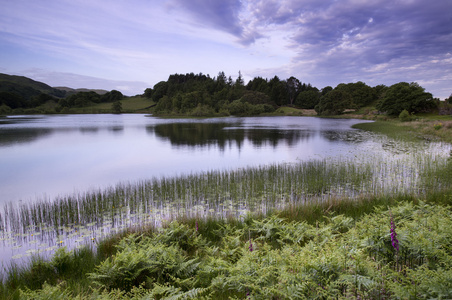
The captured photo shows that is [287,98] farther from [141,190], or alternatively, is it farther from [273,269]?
[273,269]

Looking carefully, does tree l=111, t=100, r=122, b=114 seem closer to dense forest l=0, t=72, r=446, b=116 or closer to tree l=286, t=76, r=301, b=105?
dense forest l=0, t=72, r=446, b=116

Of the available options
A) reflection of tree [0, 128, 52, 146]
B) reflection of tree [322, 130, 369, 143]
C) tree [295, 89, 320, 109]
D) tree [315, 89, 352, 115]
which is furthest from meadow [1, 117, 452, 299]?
tree [295, 89, 320, 109]

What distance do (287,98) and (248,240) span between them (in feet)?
593

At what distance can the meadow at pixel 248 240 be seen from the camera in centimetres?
349

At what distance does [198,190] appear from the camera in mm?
12102

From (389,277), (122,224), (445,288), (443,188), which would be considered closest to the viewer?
(445,288)

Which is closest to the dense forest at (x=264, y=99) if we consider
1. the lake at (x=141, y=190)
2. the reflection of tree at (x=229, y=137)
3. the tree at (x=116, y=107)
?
the tree at (x=116, y=107)

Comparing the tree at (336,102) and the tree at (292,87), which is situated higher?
the tree at (292,87)

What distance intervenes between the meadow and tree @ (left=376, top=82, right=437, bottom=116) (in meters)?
65.1

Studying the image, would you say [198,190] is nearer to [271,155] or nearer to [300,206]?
[300,206]

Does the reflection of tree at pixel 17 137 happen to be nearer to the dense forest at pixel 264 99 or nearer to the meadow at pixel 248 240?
the meadow at pixel 248 240

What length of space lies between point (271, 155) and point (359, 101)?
412 feet

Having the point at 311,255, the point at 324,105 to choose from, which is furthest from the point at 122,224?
the point at 324,105

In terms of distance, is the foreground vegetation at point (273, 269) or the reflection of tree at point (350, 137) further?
the reflection of tree at point (350, 137)
